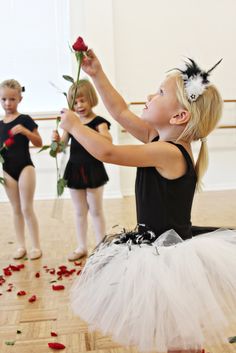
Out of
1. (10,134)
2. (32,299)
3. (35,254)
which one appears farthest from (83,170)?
(32,299)

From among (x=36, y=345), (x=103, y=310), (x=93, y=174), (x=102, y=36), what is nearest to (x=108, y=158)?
(x=103, y=310)

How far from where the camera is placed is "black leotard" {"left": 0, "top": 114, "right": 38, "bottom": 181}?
2830 millimetres

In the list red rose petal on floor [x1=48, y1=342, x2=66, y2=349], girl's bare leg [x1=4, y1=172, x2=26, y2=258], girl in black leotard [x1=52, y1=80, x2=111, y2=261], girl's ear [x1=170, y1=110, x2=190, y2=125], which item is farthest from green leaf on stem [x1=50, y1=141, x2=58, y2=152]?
girl's bare leg [x1=4, y1=172, x2=26, y2=258]

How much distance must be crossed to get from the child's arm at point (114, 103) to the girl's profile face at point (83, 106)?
45.2 inches

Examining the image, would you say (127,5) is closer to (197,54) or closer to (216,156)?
(197,54)

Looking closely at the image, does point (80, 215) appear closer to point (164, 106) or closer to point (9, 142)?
point (9, 142)

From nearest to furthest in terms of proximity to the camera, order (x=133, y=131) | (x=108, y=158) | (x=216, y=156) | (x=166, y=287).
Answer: (x=166, y=287) → (x=108, y=158) → (x=133, y=131) → (x=216, y=156)

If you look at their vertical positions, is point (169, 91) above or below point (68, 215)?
above

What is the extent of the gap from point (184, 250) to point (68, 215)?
308cm

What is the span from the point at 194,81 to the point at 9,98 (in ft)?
5.98

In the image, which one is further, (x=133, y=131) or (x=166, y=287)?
(x=133, y=131)

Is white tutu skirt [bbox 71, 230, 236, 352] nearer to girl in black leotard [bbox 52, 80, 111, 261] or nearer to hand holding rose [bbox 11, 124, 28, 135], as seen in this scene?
girl in black leotard [bbox 52, 80, 111, 261]

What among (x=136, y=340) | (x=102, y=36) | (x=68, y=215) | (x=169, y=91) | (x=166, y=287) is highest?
(x=102, y=36)

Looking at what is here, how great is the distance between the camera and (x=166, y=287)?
115cm
